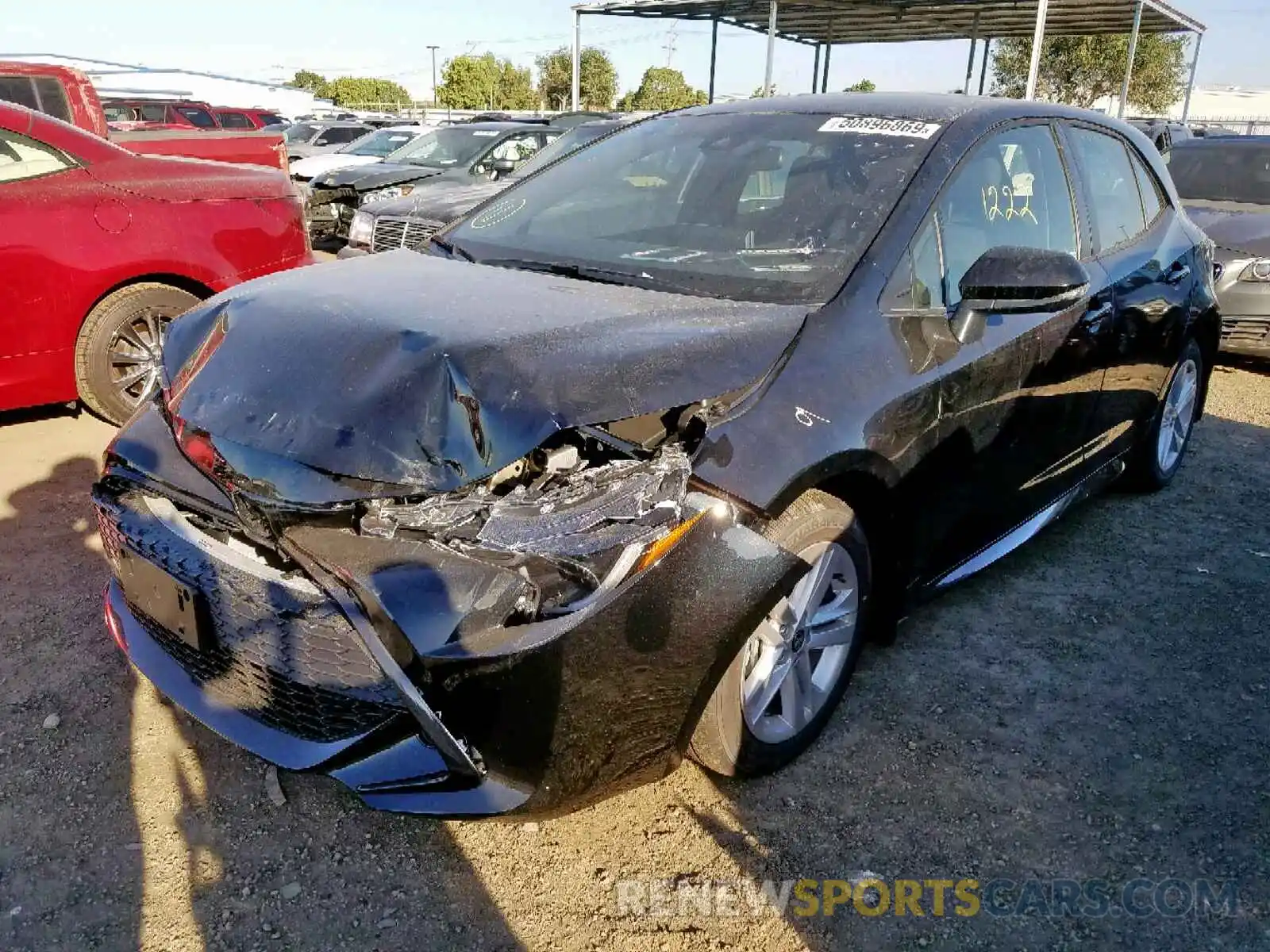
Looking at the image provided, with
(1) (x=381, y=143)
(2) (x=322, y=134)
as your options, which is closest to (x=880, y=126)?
(1) (x=381, y=143)

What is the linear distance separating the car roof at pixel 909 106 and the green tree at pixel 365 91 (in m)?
75.6

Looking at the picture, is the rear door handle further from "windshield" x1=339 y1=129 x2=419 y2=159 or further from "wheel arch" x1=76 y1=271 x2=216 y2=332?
"windshield" x1=339 y1=129 x2=419 y2=159

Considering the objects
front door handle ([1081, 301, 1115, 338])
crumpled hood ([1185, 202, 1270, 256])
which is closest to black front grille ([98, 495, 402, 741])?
front door handle ([1081, 301, 1115, 338])

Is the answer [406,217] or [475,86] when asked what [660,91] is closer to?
[475,86]

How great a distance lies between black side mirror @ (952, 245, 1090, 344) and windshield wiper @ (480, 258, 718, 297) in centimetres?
72

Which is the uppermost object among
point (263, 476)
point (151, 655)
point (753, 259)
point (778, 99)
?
point (778, 99)

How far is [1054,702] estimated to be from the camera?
3.00 m

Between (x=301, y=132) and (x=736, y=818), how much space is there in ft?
81.3

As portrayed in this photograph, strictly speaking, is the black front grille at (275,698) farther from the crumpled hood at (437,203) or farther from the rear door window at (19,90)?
the rear door window at (19,90)

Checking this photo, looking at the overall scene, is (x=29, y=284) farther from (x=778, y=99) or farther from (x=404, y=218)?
(x=404, y=218)

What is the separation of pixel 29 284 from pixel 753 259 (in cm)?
342

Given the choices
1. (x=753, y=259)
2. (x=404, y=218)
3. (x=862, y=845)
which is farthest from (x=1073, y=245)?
(x=404, y=218)

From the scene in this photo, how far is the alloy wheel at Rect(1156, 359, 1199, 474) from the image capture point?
452 centimetres

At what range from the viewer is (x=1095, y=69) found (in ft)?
123
